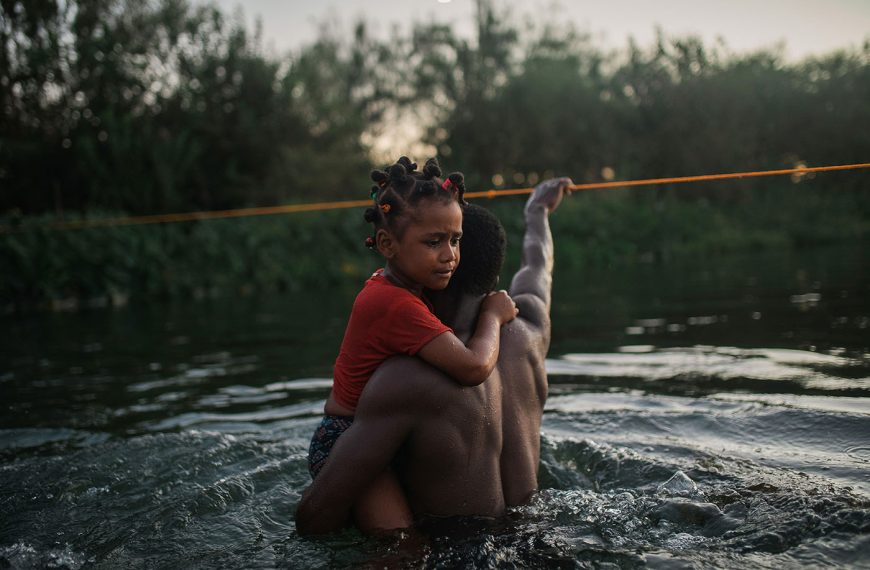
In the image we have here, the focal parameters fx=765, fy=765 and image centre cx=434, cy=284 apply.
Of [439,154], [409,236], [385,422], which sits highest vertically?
[439,154]

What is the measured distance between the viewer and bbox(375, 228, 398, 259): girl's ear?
323 centimetres

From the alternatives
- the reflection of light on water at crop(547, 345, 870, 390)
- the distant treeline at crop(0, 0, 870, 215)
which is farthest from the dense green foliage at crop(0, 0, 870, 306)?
the reflection of light on water at crop(547, 345, 870, 390)

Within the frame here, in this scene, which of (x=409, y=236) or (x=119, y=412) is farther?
(x=119, y=412)

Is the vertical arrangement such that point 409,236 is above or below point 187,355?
above

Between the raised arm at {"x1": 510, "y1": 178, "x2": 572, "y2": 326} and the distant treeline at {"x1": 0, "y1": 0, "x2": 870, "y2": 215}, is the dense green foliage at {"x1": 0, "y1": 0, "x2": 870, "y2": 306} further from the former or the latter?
the raised arm at {"x1": 510, "y1": 178, "x2": 572, "y2": 326}

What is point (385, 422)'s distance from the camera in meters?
3.05

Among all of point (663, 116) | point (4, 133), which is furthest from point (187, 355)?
point (663, 116)

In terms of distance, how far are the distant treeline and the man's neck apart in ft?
75.2

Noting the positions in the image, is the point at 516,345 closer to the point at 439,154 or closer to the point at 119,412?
the point at 119,412

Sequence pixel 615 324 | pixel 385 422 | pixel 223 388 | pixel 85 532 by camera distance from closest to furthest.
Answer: pixel 385 422, pixel 85 532, pixel 223 388, pixel 615 324

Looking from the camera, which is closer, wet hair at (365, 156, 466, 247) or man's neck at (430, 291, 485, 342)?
wet hair at (365, 156, 466, 247)

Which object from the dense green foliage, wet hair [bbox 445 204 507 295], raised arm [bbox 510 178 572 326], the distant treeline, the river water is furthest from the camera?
the distant treeline

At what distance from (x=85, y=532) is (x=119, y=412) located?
2.90 meters

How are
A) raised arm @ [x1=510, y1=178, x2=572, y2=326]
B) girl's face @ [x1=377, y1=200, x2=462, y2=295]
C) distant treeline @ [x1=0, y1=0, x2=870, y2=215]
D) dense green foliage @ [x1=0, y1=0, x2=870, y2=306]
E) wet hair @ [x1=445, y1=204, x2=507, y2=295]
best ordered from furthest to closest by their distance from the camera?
distant treeline @ [x1=0, y1=0, x2=870, y2=215]
dense green foliage @ [x1=0, y1=0, x2=870, y2=306]
raised arm @ [x1=510, y1=178, x2=572, y2=326]
wet hair @ [x1=445, y1=204, x2=507, y2=295]
girl's face @ [x1=377, y1=200, x2=462, y2=295]
